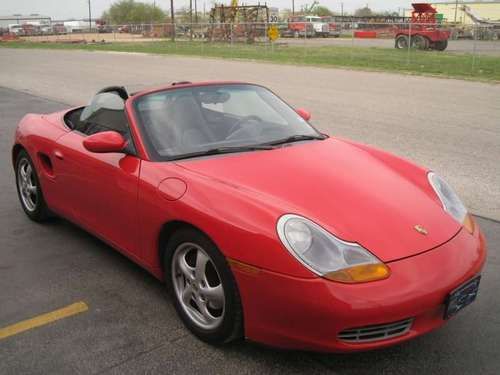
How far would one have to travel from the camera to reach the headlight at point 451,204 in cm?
317

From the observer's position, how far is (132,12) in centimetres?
9594

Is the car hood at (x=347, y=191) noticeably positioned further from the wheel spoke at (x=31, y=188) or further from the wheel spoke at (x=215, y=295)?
the wheel spoke at (x=31, y=188)

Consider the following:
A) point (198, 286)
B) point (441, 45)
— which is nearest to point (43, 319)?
point (198, 286)

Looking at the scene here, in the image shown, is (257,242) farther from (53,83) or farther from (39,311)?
(53,83)

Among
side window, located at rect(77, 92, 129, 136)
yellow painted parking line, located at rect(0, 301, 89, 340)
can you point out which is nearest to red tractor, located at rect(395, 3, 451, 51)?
Result: side window, located at rect(77, 92, 129, 136)

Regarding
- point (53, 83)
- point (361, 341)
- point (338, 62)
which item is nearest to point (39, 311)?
point (361, 341)

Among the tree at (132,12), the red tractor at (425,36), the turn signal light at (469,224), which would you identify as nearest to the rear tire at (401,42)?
the red tractor at (425,36)

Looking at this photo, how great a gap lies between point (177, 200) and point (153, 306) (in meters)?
0.80

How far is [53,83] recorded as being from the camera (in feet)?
55.0

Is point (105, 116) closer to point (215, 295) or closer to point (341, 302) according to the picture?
point (215, 295)

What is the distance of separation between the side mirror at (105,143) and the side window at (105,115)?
0.62 ft

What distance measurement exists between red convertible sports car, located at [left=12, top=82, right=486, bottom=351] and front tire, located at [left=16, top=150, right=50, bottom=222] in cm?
51

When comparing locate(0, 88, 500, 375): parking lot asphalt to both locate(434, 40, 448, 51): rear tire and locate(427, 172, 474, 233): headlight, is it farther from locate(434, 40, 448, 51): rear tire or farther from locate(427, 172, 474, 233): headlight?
locate(434, 40, 448, 51): rear tire

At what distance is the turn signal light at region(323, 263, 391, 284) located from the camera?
8.32 ft
